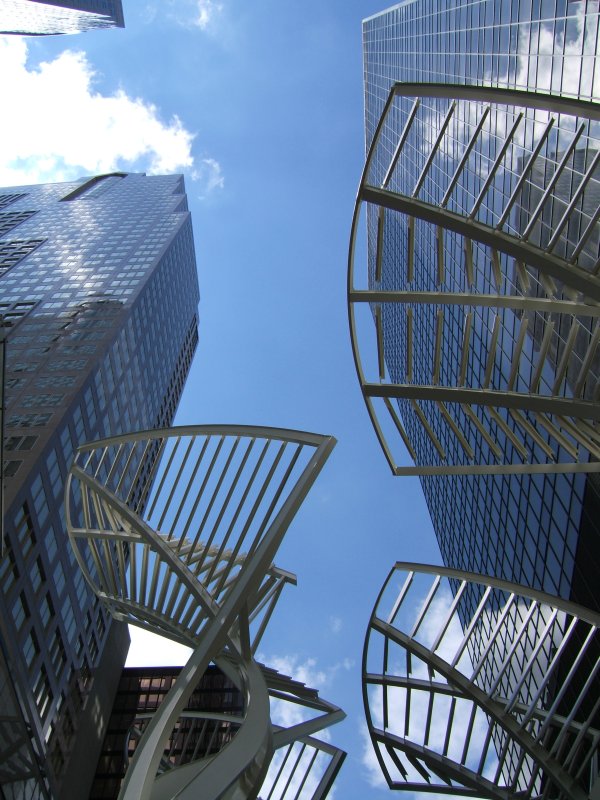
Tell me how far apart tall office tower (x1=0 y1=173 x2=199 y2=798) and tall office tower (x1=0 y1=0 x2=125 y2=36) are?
2789cm

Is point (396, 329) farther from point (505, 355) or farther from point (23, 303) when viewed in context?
point (505, 355)

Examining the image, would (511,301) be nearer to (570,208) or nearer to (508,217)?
(570,208)

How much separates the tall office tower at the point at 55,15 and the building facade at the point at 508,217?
196 ft

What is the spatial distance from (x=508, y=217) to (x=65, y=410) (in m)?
30.7

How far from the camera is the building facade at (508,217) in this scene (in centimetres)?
1931

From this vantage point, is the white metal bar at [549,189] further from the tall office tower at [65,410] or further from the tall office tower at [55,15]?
the tall office tower at [55,15]

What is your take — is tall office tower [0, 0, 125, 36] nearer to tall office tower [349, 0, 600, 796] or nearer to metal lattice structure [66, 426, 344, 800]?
tall office tower [349, 0, 600, 796]

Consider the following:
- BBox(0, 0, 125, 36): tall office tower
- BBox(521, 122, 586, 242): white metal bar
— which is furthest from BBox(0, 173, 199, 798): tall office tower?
BBox(0, 0, 125, 36): tall office tower

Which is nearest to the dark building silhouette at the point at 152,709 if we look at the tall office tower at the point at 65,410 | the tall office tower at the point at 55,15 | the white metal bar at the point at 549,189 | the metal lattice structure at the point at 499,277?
the tall office tower at the point at 65,410

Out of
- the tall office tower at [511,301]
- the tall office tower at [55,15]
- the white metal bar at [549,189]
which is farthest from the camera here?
the tall office tower at [55,15]

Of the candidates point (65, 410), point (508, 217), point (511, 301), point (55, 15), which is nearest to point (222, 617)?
point (511, 301)

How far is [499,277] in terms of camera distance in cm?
1088

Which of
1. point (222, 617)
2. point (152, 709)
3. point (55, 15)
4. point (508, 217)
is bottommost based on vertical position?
point (152, 709)

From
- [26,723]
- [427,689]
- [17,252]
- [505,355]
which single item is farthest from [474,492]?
[17,252]
